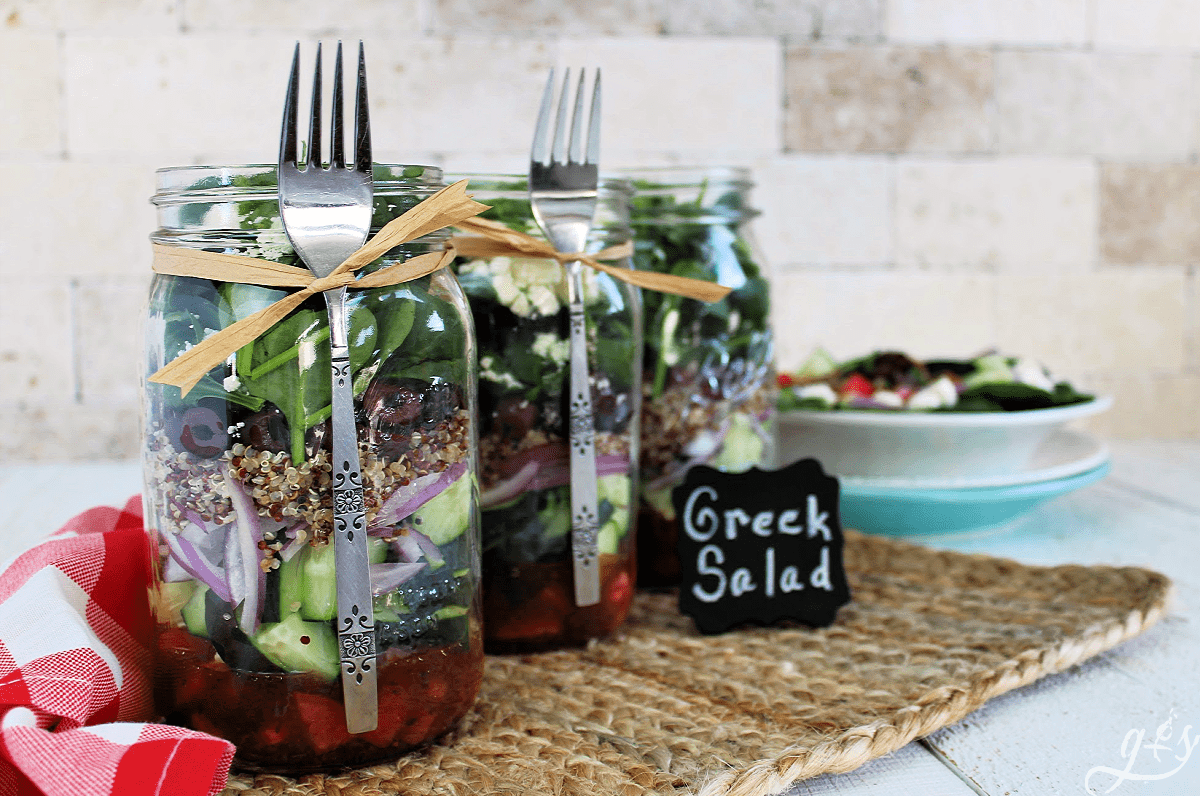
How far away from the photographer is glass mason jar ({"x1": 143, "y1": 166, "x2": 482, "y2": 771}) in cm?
52

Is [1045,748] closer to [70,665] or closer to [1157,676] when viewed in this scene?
[1157,676]

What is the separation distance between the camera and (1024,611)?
80cm

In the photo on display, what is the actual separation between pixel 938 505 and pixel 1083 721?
37 centimetres

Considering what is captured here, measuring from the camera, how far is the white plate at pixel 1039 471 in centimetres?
100

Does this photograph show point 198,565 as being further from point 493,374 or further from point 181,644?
point 493,374

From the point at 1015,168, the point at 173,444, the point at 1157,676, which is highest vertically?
the point at 1015,168

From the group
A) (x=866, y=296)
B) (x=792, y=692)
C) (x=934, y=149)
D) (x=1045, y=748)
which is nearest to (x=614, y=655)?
(x=792, y=692)

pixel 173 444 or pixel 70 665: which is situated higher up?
pixel 173 444

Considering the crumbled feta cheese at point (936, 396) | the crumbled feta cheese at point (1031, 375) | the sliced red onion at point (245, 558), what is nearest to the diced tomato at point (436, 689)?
the sliced red onion at point (245, 558)

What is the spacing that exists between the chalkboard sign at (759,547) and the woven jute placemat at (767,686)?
2 cm

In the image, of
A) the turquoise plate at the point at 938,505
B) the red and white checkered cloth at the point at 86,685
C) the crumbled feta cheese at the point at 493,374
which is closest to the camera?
the red and white checkered cloth at the point at 86,685

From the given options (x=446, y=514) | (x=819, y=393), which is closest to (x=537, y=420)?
(x=446, y=514)

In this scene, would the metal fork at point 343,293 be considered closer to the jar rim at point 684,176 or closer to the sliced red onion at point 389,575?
the sliced red onion at point 389,575

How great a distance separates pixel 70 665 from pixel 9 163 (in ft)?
A: 4.36
